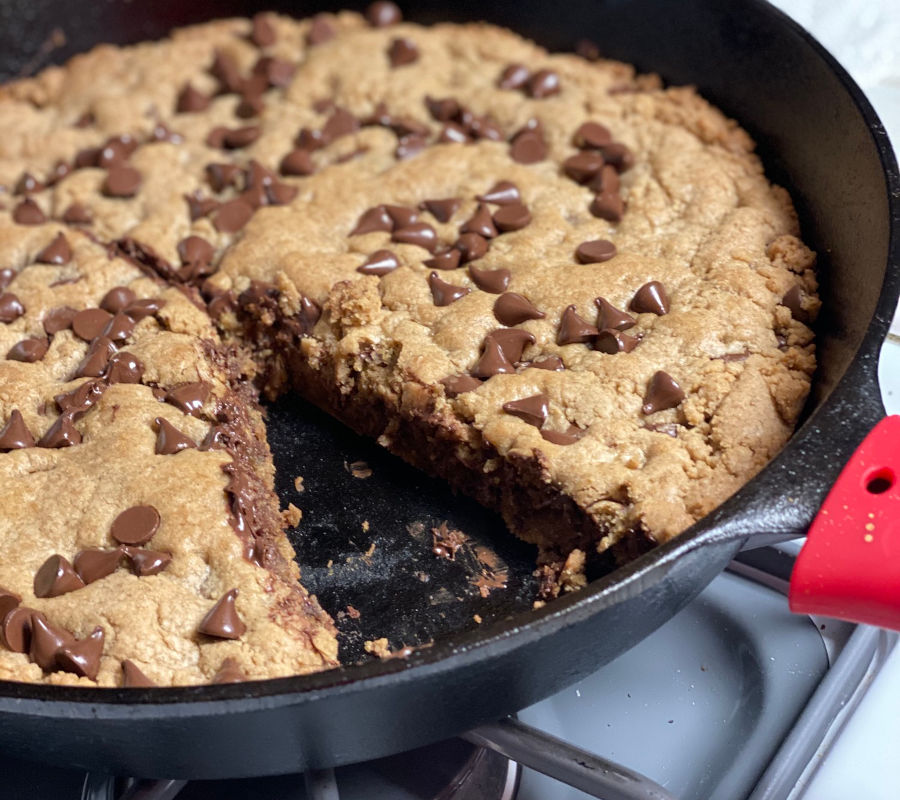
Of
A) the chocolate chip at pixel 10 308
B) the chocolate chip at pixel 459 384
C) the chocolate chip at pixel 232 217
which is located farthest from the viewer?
the chocolate chip at pixel 232 217

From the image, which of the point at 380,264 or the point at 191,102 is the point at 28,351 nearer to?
the point at 380,264

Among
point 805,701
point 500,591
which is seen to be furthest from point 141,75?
point 805,701

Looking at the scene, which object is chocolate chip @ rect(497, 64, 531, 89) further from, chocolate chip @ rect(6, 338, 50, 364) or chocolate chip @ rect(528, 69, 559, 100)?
chocolate chip @ rect(6, 338, 50, 364)

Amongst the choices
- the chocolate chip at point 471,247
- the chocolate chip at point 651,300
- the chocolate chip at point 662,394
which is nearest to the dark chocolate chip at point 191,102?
the chocolate chip at point 471,247

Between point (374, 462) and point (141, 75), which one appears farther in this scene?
point (141, 75)

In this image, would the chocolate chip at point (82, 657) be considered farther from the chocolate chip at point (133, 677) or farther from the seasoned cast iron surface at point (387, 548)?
the seasoned cast iron surface at point (387, 548)

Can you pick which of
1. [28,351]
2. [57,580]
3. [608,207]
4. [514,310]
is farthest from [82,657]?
[608,207]

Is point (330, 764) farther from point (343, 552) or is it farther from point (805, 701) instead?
point (805, 701)

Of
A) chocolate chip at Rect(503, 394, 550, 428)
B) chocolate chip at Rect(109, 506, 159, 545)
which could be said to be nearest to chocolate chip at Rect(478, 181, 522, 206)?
chocolate chip at Rect(503, 394, 550, 428)
